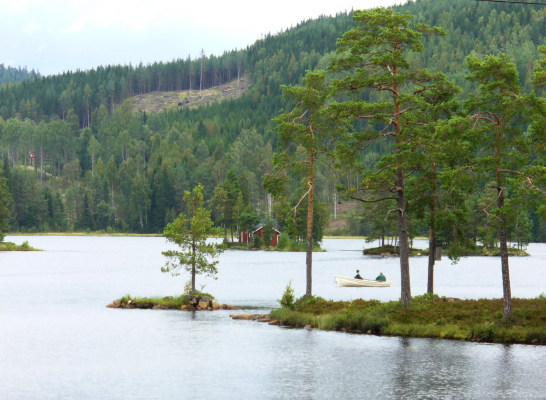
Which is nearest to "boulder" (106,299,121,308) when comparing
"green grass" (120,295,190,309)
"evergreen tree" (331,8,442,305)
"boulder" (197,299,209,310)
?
"green grass" (120,295,190,309)

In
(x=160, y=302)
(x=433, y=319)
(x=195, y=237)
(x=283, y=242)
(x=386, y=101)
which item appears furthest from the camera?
(x=283, y=242)

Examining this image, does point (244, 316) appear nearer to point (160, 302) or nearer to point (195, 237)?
point (195, 237)

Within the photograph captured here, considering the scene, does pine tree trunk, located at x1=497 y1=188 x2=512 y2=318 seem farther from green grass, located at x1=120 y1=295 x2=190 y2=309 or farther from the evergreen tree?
green grass, located at x1=120 y1=295 x2=190 y2=309

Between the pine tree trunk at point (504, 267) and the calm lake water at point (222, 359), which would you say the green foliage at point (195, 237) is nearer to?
the calm lake water at point (222, 359)

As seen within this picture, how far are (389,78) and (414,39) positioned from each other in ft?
10.0

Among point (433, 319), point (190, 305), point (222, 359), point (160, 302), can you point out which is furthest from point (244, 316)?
point (222, 359)

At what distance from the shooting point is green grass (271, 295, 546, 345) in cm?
4284

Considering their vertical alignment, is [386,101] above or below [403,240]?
above

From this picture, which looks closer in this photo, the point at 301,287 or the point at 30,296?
the point at 30,296

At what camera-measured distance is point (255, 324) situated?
5400 centimetres

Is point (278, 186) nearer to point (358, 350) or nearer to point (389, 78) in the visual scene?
point (389, 78)

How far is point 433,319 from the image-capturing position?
4694 cm

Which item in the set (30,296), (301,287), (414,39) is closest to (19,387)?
(414,39)

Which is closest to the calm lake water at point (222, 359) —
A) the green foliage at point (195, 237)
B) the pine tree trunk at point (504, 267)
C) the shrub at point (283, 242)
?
the pine tree trunk at point (504, 267)
